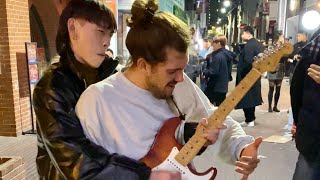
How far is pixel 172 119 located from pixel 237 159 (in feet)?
1.14

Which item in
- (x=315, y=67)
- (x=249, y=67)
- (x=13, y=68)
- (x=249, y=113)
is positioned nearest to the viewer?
(x=315, y=67)

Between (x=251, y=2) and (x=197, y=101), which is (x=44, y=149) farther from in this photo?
(x=251, y=2)

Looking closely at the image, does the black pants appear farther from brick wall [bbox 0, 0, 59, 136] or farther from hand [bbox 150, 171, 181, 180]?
hand [bbox 150, 171, 181, 180]

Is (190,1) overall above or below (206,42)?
above

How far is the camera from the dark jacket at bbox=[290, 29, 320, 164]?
2.69 meters

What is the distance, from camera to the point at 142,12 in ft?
4.99

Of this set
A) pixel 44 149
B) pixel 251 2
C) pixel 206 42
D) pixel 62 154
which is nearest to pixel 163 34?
pixel 62 154

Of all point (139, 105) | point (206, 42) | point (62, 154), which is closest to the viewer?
point (62, 154)

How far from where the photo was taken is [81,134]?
1492mm

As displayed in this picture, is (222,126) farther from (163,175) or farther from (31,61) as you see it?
(31,61)

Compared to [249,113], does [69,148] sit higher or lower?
higher

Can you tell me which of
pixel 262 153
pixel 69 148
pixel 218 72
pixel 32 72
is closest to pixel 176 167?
pixel 69 148

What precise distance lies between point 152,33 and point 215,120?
42cm

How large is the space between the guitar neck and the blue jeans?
1.44m
